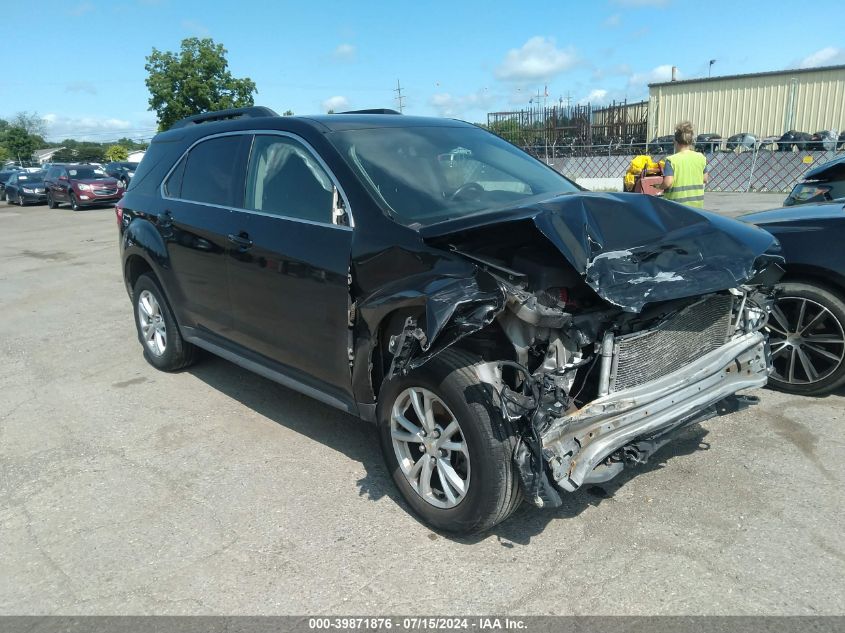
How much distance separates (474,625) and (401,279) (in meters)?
1.53

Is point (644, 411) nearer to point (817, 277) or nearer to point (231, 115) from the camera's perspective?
point (817, 277)

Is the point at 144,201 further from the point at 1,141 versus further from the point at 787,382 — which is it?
the point at 1,141

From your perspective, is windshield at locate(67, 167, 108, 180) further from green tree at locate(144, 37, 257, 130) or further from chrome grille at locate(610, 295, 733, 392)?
chrome grille at locate(610, 295, 733, 392)

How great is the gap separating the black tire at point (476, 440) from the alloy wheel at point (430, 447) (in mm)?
63

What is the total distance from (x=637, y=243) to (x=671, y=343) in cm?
57

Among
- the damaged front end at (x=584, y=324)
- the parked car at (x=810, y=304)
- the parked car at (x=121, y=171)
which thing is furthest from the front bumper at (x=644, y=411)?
the parked car at (x=121, y=171)

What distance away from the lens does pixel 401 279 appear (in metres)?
3.12

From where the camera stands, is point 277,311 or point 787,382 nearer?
point 277,311

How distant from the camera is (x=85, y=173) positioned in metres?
27.2

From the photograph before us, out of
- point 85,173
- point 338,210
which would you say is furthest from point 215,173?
point 85,173

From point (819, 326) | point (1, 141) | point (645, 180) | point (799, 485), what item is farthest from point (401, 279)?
point (1, 141)

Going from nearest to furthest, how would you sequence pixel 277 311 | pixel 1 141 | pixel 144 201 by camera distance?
1. pixel 277 311
2. pixel 144 201
3. pixel 1 141

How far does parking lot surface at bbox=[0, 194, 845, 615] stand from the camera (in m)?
2.78

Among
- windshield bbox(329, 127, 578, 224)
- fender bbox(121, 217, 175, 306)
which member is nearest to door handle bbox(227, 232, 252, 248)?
windshield bbox(329, 127, 578, 224)
